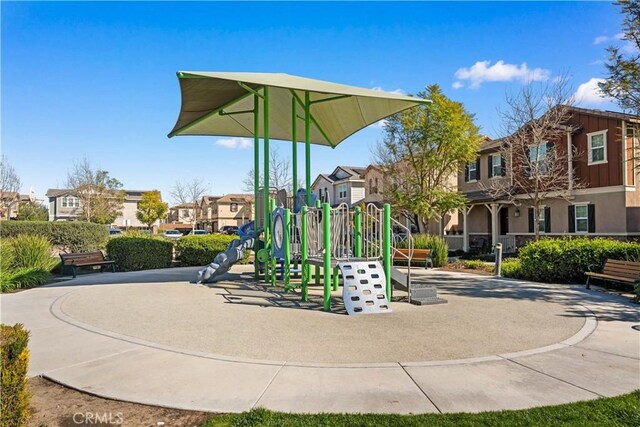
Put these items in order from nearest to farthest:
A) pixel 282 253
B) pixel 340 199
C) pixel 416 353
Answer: pixel 416 353 → pixel 282 253 → pixel 340 199

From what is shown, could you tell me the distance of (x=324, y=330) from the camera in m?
6.90

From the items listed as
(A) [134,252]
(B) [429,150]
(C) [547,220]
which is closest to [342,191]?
(B) [429,150]

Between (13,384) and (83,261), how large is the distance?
13408mm

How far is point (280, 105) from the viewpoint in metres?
13.6

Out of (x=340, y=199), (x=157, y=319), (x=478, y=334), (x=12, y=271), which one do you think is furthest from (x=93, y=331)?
(x=340, y=199)

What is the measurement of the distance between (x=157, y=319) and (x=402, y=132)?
17.7 m

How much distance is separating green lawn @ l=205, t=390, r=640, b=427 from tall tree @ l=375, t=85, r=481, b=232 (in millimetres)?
18505

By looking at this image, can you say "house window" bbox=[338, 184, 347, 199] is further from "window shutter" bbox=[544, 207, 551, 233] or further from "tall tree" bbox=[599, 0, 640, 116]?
"tall tree" bbox=[599, 0, 640, 116]

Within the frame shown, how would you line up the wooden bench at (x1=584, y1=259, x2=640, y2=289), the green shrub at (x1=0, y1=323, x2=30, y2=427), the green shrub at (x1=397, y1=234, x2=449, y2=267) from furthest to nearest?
the green shrub at (x1=397, y1=234, x2=449, y2=267) → the wooden bench at (x1=584, y1=259, x2=640, y2=289) → the green shrub at (x1=0, y1=323, x2=30, y2=427)

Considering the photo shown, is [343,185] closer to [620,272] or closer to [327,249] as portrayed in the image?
[620,272]

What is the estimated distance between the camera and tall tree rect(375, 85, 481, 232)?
21344mm

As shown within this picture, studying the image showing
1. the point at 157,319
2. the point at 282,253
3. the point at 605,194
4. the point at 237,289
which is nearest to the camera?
the point at 157,319

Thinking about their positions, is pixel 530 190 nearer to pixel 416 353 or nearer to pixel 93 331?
pixel 416 353

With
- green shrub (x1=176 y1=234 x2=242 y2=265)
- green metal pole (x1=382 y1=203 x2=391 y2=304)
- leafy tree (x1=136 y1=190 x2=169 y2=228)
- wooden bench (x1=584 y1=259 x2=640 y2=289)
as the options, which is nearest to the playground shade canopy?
green metal pole (x1=382 y1=203 x2=391 y2=304)
